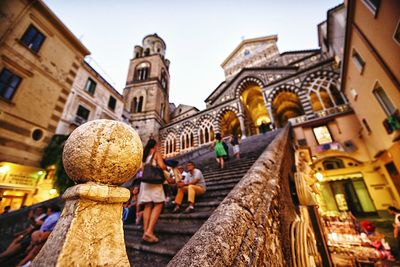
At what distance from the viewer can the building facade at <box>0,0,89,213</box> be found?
7.42 metres

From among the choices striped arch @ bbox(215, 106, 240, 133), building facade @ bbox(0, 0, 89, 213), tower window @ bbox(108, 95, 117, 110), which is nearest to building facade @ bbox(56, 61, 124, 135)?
tower window @ bbox(108, 95, 117, 110)

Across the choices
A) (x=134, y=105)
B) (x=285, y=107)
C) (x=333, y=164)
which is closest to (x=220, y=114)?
(x=285, y=107)

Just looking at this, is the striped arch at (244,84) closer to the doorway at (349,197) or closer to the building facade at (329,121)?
the building facade at (329,121)

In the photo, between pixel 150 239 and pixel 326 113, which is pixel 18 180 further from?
pixel 326 113

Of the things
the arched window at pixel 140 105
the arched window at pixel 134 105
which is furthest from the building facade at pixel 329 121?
the arched window at pixel 140 105

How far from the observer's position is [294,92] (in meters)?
14.2

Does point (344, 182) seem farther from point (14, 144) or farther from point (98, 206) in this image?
point (14, 144)

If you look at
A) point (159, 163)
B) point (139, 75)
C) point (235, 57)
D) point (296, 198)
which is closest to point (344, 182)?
point (296, 198)

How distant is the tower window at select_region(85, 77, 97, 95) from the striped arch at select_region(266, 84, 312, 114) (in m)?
14.9

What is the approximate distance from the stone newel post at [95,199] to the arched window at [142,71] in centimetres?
2469

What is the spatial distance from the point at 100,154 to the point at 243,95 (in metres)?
18.6

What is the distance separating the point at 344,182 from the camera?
1157 cm

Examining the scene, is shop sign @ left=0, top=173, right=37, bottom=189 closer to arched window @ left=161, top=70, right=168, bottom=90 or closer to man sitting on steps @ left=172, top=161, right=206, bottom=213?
man sitting on steps @ left=172, top=161, right=206, bottom=213

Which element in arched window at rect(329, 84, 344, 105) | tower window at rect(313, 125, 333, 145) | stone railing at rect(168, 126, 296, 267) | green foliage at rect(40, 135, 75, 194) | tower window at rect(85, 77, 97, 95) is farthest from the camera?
arched window at rect(329, 84, 344, 105)
